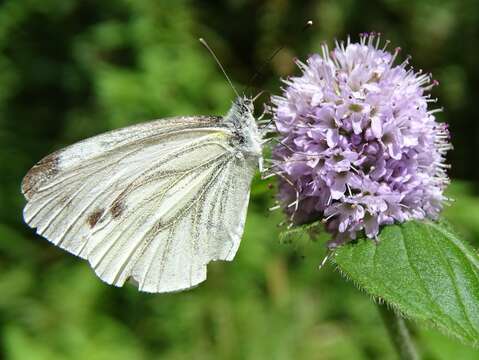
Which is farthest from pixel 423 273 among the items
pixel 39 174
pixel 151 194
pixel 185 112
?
pixel 185 112

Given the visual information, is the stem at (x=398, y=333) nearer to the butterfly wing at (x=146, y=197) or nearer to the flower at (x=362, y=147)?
the flower at (x=362, y=147)

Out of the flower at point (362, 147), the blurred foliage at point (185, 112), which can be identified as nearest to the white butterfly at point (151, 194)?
the flower at point (362, 147)

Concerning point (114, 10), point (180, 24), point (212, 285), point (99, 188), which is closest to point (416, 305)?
point (99, 188)

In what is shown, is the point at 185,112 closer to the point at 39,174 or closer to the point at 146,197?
the point at 146,197

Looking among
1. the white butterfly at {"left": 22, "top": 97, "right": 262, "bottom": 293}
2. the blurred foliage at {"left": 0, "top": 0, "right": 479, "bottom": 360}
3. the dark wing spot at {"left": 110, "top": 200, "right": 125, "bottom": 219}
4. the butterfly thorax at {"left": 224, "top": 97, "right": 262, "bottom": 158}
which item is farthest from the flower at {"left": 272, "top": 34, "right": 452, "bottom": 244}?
the blurred foliage at {"left": 0, "top": 0, "right": 479, "bottom": 360}

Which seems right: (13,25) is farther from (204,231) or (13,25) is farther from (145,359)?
(204,231)
